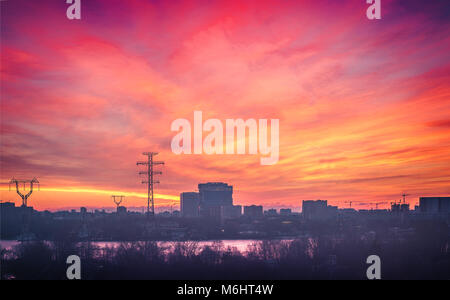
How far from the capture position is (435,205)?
606 ft

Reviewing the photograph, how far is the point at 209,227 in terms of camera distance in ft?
482

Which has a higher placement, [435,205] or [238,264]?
[238,264]

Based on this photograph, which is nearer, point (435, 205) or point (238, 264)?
point (238, 264)

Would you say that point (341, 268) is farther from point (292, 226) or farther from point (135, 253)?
point (292, 226)

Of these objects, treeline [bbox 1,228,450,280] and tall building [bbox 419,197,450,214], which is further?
tall building [bbox 419,197,450,214]

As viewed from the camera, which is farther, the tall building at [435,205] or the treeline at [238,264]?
the tall building at [435,205]

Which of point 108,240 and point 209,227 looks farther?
point 209,227

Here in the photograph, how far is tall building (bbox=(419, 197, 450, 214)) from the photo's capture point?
17974cm

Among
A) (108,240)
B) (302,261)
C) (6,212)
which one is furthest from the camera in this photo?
(6,212)

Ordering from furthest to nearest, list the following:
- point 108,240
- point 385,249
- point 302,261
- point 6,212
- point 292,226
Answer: point 6,212
point 292,226
point 108,240
point 385,249
point 302,261

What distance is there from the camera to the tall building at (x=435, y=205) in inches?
7076
